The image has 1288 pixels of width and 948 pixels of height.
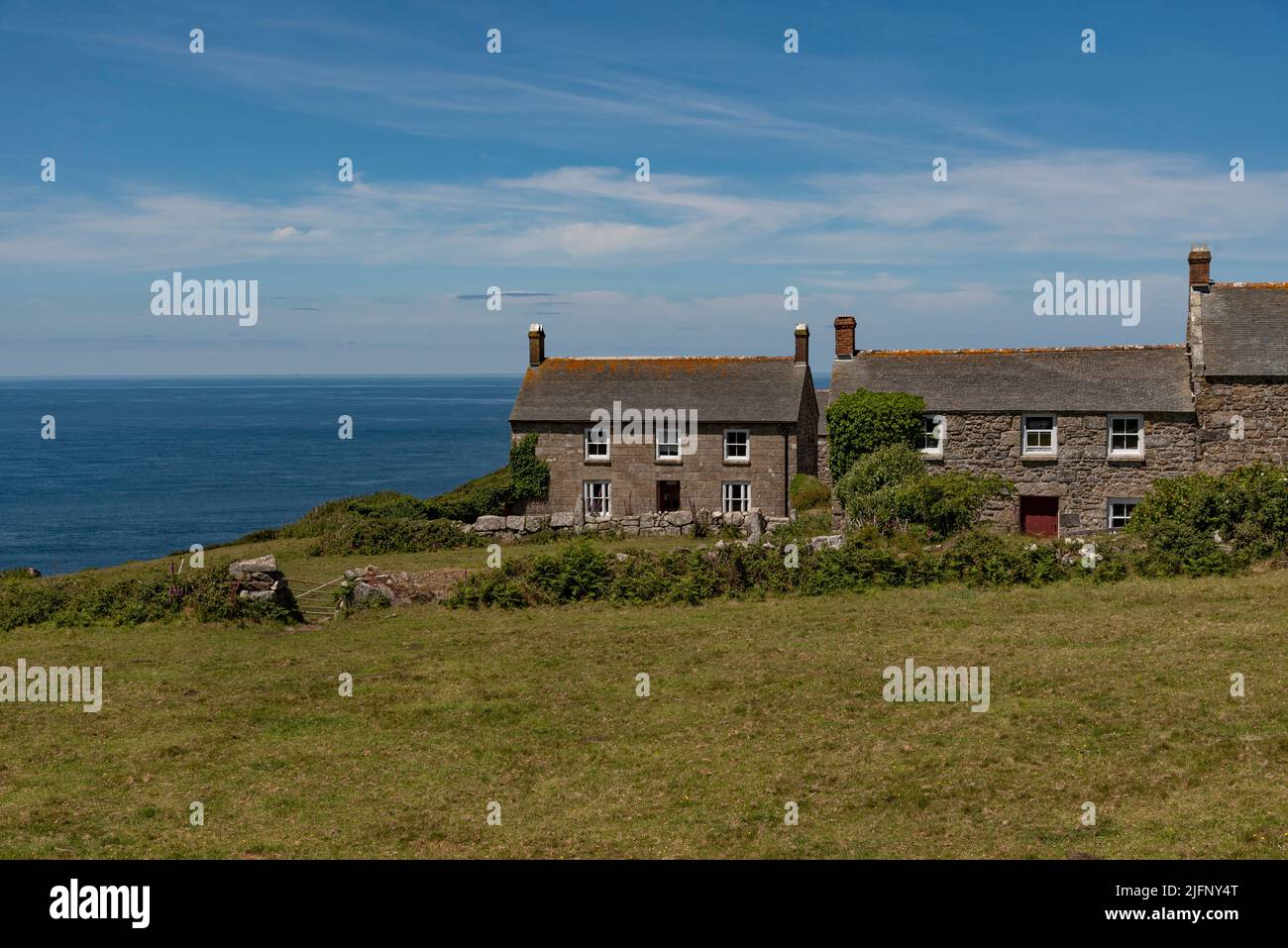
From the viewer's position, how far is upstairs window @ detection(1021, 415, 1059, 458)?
38.2 metres

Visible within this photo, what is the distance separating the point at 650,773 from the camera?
1457 centimetres

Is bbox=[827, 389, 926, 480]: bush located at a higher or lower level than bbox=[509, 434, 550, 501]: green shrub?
higher

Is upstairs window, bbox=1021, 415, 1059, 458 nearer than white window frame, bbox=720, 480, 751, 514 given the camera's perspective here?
Yes

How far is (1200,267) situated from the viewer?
127ft

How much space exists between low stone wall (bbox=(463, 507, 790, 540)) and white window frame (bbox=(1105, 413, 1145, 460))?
11.9m

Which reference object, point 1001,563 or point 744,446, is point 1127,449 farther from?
point 1001,563

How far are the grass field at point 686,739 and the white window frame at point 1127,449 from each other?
47.8 feet

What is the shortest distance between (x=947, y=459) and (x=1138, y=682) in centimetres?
2252

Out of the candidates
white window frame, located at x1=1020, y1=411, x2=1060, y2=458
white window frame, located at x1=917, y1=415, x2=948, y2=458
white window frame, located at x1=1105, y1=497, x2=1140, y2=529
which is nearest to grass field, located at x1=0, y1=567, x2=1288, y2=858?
white window frame, located at x1=1105, y1=497, x2=1140, y2=529

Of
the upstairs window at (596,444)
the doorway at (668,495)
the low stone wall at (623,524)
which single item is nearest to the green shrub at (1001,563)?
the low stone wall at (623,524)

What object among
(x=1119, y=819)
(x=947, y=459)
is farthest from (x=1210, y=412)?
(x=1119, y=819)

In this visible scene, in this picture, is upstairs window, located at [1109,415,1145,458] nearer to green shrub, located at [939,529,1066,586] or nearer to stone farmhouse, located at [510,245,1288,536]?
stone farmhouse, located at [510,245,1288,536]

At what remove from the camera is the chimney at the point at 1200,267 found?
3834 cm

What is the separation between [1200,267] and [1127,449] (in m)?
7.25
